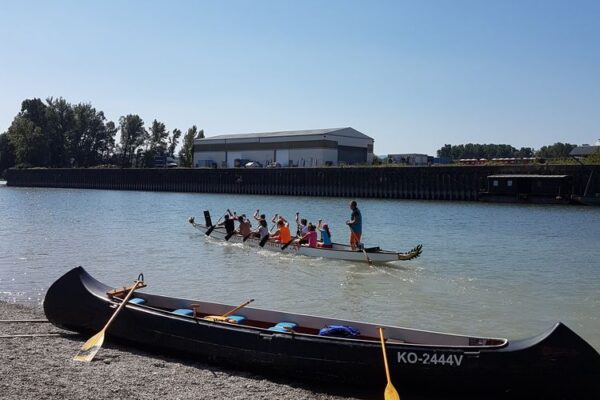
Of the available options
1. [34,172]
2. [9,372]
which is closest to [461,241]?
[9,372]

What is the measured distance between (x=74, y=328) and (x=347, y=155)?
88.2 meters

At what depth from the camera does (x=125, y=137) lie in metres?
144

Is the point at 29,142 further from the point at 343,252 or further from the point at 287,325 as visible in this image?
the point at 287,325

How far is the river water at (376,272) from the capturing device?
1516cm

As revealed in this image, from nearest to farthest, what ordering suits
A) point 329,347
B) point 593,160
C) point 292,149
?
point 329,347, point 593,160, point 292,149

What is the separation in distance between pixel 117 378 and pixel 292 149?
3554 inches

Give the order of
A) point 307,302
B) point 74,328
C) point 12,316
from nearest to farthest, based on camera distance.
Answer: point 74,328, point 12,316, point 307,302

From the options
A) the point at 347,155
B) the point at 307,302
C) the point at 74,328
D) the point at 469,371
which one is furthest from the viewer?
the point at 347,155

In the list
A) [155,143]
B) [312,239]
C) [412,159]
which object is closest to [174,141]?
[155,143]

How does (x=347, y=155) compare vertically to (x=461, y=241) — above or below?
above

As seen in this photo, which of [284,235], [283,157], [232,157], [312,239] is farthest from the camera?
[232,157]

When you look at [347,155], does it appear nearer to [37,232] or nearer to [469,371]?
[37,232]

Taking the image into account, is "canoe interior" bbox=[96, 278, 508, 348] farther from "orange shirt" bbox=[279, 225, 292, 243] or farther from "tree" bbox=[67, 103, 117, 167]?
"tree" bbox=[67, 103, 117, 167]

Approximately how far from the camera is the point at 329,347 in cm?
911
